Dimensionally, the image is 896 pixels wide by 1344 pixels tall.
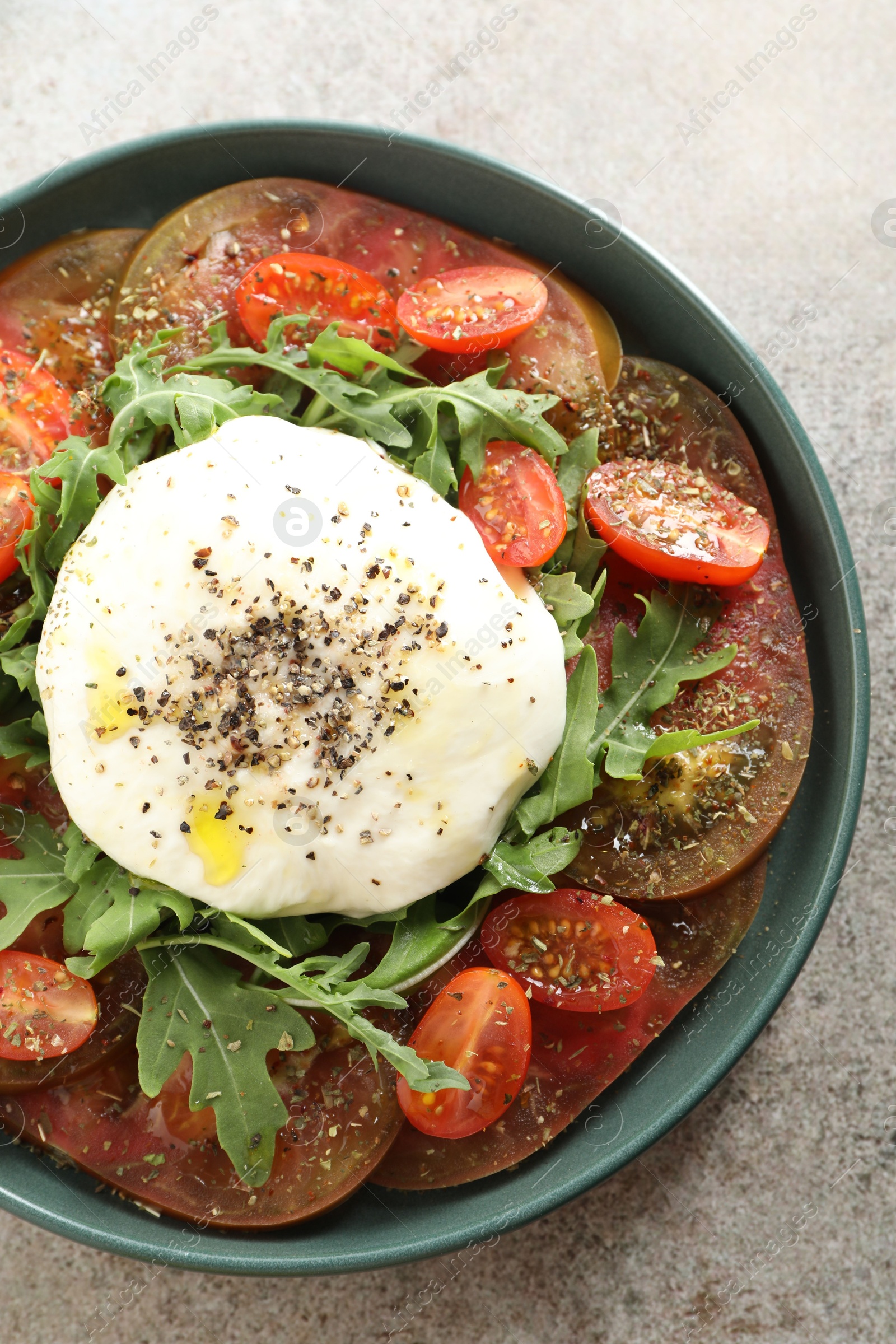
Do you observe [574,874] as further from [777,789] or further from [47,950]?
[47,950]

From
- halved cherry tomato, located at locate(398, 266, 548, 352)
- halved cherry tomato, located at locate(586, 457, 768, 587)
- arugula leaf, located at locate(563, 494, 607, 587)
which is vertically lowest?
arugula leaf, located at locate(563, 494, 607, 587)

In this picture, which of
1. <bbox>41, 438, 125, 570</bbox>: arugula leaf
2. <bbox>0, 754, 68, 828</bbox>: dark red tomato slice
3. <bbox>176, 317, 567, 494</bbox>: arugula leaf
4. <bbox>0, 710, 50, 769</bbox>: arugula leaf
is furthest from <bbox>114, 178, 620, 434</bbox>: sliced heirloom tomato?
<bbox>0, 754, 68, 828</bbox>: dark red tomato slice

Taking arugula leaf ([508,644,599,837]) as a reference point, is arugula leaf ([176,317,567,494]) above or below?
above

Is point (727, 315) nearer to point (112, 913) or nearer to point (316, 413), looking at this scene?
point (316, 413)

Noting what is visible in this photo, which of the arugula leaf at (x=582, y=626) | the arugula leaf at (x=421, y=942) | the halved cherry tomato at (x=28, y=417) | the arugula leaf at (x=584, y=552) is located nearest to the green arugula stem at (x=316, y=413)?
the halved cherry tomato at (x=28, y=417)

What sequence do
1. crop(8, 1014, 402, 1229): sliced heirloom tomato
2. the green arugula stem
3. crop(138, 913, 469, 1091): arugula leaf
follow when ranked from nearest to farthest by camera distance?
crop(138, 913, 469, 1091): arugula leaf → crop(8, 1014, 402, 1229): sliced heirloom tomato → the green arugula stem

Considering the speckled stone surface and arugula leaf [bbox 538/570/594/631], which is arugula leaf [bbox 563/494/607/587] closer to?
arugula leaf [bbox 538/570/594/631]

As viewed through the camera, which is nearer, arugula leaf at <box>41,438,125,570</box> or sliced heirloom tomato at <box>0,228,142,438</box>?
arugula leaf at <box>41,438,125,570</box>

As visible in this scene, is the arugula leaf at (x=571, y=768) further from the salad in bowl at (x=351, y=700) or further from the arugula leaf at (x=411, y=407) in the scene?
the arugula leaf at (x=411, y=407)

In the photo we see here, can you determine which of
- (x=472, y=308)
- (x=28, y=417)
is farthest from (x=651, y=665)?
(x=28, y=417)
